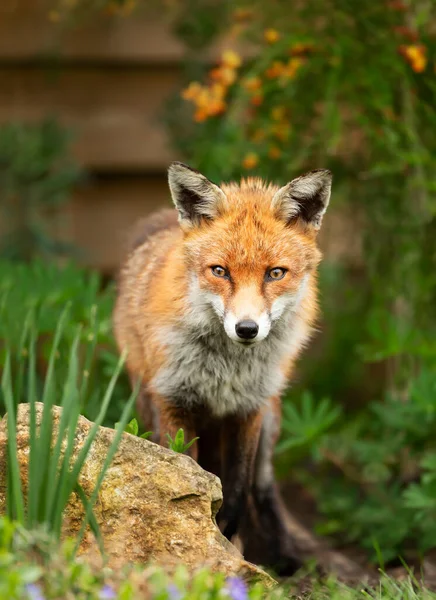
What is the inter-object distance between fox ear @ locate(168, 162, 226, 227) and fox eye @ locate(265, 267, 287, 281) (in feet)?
1.22

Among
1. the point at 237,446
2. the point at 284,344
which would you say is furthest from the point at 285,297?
the point at 237,446

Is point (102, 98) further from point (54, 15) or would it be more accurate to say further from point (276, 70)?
point (276, 70)

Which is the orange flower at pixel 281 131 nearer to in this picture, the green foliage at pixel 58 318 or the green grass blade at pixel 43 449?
→ the green foliage at pixel 58 318

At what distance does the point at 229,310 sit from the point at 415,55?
1.77 meters

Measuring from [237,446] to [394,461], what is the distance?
1.81 meters

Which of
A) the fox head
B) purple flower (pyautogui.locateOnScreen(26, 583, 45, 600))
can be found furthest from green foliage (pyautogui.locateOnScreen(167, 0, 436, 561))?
purple flower (pyautogui.locateOnScreen(26, 583, 45, 600))

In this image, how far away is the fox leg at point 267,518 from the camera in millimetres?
3922

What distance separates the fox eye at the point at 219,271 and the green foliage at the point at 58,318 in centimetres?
83

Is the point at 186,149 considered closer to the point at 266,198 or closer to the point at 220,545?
the point at 266,198

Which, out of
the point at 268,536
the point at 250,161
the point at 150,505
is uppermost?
the point at 250,161

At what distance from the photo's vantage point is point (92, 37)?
676cm

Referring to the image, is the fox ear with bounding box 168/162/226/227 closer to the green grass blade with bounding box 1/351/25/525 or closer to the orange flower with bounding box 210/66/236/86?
the green grass blade with bounding box 1/351/25/525

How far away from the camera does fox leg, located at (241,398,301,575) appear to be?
392cm

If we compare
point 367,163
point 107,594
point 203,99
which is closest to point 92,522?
point 107,594
